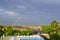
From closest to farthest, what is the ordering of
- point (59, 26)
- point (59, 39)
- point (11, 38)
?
point (11, 38)
point (59, 39)
point (59, 26)

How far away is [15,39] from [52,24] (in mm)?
23344

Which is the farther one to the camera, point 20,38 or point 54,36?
point 54,36

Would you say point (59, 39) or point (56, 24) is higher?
point (56, 24)

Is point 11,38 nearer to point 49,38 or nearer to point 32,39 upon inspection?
point 32,39

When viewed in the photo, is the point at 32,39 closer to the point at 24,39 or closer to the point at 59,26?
the point at 24,39

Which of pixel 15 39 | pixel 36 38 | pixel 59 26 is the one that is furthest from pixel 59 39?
pixel 59 26

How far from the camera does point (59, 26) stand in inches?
1730

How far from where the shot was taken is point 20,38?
22.7 m

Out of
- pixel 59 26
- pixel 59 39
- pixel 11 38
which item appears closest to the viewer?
pixel 11 38

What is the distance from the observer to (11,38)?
22.4 m

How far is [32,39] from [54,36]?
22.4ft

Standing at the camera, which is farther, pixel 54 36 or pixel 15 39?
pixel 54 36

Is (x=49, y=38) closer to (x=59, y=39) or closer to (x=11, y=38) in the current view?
(x=59, y=39)

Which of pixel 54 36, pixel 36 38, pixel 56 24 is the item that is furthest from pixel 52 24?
pixel 36 38
